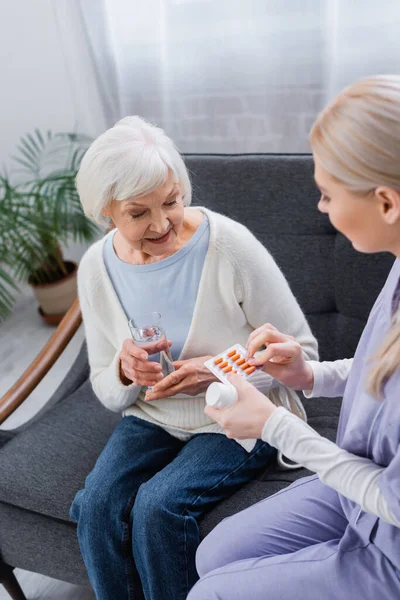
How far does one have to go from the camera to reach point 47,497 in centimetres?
168

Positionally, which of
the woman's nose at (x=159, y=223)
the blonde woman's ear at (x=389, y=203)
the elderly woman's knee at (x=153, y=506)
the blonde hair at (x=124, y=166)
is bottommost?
the elderly woman's knee at (x=153, y=506)

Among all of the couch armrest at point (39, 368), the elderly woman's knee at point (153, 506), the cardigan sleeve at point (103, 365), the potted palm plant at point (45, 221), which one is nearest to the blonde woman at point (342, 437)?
the elderly woman's knee at point (153, 506)

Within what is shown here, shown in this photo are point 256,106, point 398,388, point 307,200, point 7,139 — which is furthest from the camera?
point 7,139

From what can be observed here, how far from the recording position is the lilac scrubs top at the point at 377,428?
1082 millimetres

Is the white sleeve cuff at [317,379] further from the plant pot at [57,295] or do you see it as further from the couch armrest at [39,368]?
the plant pot at [57,295]

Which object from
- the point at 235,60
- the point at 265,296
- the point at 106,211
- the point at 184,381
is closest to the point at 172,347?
the point at 184,381

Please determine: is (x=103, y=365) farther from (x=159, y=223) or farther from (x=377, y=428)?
(x=377, y=428)

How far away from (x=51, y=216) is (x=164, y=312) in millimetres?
1527

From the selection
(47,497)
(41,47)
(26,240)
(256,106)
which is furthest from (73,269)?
(47,497)

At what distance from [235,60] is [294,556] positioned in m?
1.75

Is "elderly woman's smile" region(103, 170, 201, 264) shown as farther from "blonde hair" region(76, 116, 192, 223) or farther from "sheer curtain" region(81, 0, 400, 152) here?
"sheer curtain" region(81, 0, 400, 152)

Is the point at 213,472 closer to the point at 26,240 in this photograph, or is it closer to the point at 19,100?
the point at 26,240

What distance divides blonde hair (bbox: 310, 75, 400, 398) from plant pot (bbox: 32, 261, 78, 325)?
228 centimetres

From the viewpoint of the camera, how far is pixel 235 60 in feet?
7.95
